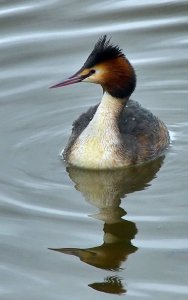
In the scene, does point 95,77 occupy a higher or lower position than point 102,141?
higher

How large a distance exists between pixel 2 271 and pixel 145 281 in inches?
44.1

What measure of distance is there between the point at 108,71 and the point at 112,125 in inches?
22.4

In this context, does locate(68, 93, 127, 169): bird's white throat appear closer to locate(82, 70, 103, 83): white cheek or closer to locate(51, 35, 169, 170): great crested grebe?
Result: locate(51, 35, 169, 170): great crested grebe

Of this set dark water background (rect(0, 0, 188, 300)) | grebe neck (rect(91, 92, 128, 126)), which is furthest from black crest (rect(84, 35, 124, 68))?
dark water background (rect(0, 0, 188, 300))

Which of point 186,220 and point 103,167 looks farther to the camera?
point 103,167

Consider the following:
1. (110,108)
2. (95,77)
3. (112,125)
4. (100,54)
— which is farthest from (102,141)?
(100,54)

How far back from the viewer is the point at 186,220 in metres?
8.83

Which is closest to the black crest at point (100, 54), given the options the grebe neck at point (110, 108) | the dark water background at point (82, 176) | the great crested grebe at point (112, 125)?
the great crested grebe at point (112, 125)

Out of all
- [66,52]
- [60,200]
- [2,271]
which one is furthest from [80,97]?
[2,271]

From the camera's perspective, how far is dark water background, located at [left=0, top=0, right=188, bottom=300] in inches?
319

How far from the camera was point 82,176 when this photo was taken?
10.0 metres

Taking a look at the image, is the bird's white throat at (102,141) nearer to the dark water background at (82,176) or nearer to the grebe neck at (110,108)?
the grebe neck at (110,108)

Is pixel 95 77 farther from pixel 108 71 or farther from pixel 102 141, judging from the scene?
pixel 102 141

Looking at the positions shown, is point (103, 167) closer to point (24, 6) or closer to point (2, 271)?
point (2, 271)
